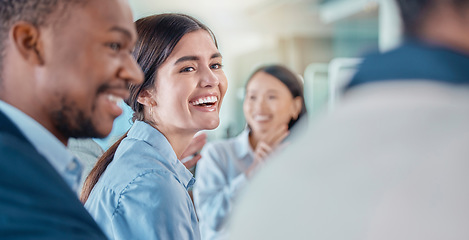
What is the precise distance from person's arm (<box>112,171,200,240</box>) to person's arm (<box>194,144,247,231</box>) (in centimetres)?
115

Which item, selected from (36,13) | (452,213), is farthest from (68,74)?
(452,213)

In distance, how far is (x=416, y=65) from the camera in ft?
1.20

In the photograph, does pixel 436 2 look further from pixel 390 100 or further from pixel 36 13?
pixel 36 13

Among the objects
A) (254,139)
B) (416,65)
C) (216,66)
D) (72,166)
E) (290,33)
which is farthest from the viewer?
(290,33)

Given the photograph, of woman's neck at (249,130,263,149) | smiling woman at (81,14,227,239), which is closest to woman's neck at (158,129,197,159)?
smiling woman at (81,14,227,239)

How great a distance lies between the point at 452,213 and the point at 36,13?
1.91 feet

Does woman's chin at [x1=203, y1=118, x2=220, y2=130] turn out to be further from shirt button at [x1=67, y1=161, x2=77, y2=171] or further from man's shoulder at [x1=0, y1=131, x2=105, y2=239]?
man's shoulder at [x1=0, y1=131, x2=105, y2=239]

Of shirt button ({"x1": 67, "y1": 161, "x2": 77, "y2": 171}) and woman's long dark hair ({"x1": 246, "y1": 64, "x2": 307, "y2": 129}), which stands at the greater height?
woman's long dark hair ({"x1": 246, "y1": 64, "x2": 307, "y2": 129})

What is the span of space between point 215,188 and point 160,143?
47.6 inches

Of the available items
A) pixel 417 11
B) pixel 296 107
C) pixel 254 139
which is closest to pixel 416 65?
pixel 417 11

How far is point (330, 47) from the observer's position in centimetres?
805

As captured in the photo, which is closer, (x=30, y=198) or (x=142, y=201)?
(x=30, y=198)

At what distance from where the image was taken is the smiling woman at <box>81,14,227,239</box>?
97 cm

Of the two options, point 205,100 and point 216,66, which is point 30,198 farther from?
point 216,66
